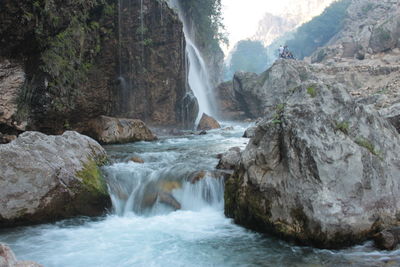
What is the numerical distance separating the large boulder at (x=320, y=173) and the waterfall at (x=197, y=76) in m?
20.5

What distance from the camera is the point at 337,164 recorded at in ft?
17.5

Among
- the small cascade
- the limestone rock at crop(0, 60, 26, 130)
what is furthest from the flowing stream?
the limestone rock at crop(0, 60, 26, 130)

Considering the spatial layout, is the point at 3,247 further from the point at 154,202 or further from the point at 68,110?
the point at 68,110

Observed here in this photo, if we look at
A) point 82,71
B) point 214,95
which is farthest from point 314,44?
point 82,71

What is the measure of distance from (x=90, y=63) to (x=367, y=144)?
12.0m

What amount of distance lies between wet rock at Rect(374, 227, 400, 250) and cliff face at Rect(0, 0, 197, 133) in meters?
9.86

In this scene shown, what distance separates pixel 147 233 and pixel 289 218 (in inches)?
96.2

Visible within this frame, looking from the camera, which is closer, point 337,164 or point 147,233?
point 337,164

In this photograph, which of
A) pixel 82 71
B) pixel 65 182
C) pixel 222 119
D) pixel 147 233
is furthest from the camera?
pixel 222 119

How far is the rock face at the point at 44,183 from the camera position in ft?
20.0

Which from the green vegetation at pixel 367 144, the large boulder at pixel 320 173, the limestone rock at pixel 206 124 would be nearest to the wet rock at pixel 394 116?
the large boulder at pixel 320 173

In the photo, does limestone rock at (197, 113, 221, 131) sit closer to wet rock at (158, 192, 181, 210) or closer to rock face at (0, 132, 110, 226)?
wet rock at (158, 192, 181, 210)

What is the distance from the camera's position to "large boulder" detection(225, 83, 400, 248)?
16.6 ft

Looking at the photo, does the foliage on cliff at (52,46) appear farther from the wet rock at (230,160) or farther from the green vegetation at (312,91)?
the green vegetation at (312,91)
